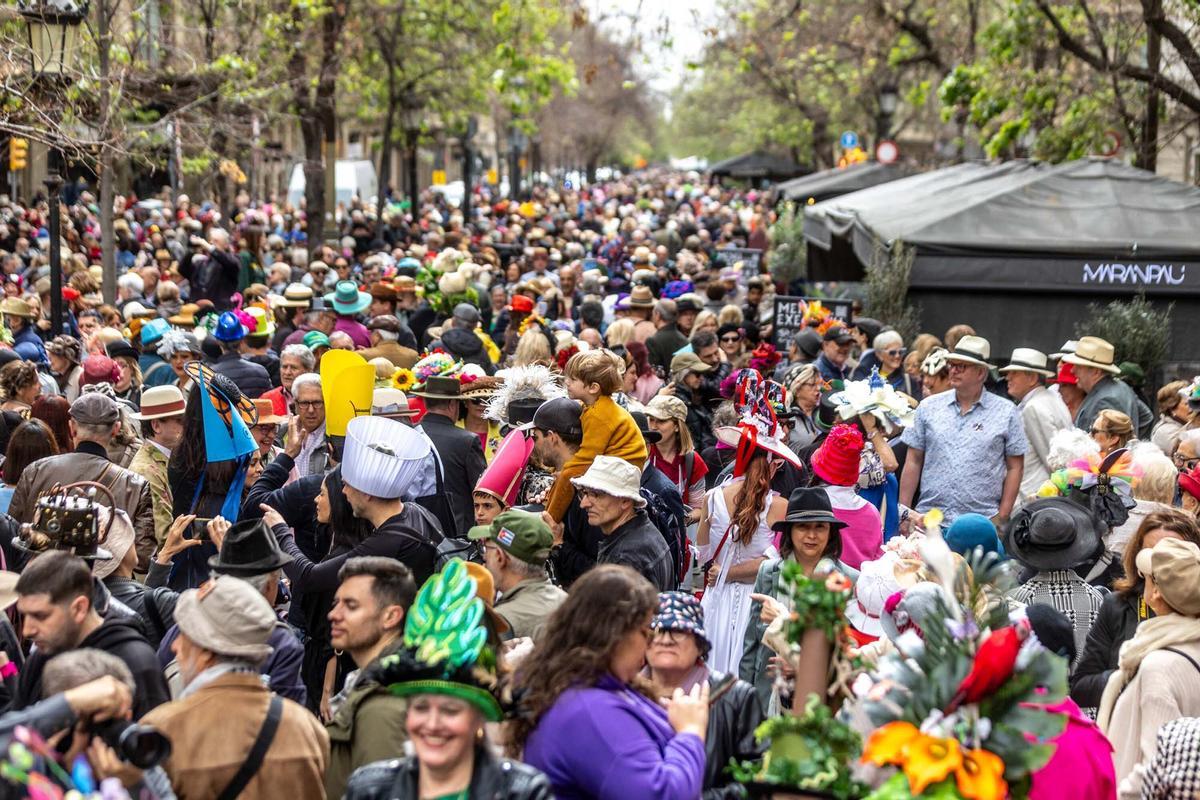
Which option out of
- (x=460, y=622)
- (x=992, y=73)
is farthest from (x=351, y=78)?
(x=460, y=622)

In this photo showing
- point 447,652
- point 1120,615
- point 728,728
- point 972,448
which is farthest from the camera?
point 972,448

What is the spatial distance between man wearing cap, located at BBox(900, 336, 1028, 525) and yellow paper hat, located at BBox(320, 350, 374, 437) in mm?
3374

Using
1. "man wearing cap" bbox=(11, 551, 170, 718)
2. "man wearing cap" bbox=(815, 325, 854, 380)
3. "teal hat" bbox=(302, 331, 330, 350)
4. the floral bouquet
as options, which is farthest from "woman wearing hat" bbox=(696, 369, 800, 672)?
"teal hat" bbox=(302, 331, 330, 350)

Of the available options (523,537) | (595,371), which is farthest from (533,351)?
(523,537)

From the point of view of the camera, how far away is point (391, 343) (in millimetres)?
11586

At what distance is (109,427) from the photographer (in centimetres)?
759

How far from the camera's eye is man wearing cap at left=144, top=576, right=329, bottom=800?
4.03 metres

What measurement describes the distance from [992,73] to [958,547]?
13.0m

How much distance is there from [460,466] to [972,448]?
3.04 m

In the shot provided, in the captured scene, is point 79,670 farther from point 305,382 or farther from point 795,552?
point 305,382

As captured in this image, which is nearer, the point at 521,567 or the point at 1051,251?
the point at 521,567

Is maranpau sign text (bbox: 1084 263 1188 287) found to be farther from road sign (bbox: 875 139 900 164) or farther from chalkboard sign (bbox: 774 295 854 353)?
road sign (bbox: 875 139 900 164)

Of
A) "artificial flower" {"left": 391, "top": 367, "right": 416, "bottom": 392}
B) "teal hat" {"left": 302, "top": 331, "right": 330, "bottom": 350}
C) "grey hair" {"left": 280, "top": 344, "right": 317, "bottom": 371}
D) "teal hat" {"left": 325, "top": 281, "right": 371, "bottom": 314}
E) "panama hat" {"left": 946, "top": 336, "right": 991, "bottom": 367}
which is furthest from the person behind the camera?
"teal hat" {"left": 325, "top": 281, "right": 371, "bottom": 314}

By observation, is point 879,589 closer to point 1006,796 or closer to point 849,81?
point 1006,796
